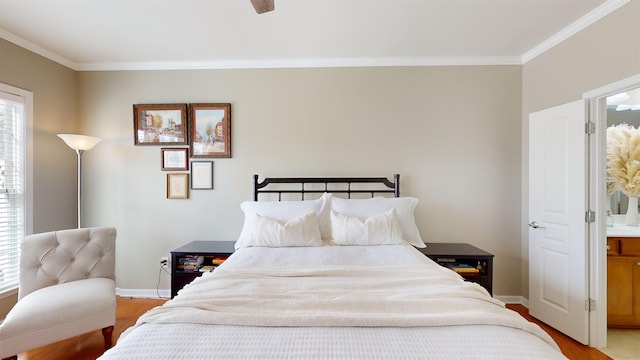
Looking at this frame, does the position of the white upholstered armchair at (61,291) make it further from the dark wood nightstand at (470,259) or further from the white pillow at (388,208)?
the dark wood nightstand at (470,259)

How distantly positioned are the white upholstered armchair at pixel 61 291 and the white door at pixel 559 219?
12.1 ft

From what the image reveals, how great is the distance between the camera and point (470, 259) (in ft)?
8.48

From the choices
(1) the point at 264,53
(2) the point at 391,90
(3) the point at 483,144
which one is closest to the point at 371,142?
(2) the point at 391,90

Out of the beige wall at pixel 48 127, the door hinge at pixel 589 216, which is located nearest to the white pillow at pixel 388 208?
the door hinge at pixel 589 216

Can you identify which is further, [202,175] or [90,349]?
[202,175]

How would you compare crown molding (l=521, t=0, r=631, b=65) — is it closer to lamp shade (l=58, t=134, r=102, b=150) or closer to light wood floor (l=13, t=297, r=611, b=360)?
light wood floor (l=13, t=297, r=611, b=360)

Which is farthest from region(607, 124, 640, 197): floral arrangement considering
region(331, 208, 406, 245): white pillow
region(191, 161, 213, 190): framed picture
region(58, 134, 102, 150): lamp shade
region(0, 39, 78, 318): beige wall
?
region(0, 39, 78, 318): beige wall

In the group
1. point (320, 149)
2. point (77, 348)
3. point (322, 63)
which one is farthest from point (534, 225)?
point (77, 348)

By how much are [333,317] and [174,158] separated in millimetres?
2733

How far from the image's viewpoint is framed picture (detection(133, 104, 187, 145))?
3066mm

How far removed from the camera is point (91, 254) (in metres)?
2.36

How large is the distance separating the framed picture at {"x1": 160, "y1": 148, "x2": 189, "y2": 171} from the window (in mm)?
1175

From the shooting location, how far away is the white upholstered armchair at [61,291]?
5.92ft

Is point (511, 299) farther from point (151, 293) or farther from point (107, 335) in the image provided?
point (151, 293)
